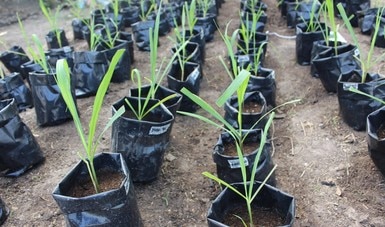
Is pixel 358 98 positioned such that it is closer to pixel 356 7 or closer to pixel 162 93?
pixel 162 93

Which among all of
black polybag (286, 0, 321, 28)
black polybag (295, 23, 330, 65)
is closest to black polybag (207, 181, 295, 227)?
black polybag (295, 23, 330, 65)

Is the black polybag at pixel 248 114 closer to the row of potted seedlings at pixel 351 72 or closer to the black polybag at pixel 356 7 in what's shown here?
the row of potted seedlings at pixel 351 72

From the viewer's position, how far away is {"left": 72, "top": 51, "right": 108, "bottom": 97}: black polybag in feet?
9.70

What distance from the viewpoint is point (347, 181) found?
200 cm

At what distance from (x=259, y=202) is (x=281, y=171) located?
57 cm

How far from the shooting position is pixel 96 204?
1451 mm

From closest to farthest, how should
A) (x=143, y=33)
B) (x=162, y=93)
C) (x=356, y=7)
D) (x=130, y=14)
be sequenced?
(x=162, y=93) → (x=143, y=33) → (x=356, y=7) → (x=130, y=14)

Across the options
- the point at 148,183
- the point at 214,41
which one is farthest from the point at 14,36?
the point at 148,183

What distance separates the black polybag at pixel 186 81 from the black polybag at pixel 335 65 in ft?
2.72

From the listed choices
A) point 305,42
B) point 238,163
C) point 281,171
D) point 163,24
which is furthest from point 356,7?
point 238,163

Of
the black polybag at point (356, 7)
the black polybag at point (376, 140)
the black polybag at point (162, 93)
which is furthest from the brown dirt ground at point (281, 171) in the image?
the black polybag at point (356, 7)

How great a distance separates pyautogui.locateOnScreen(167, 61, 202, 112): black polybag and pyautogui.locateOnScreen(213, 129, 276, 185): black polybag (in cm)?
78

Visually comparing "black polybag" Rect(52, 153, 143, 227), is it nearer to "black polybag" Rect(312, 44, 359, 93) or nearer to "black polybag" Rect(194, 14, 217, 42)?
"black polybag" Rect(312, 44, 359, 93)

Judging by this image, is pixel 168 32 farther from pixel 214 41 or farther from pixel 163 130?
pixel 163 130
